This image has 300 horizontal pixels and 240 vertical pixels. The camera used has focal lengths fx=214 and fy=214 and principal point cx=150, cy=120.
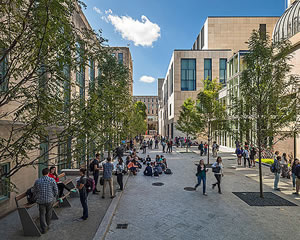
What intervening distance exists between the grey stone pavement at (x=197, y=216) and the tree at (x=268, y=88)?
204 centimetres

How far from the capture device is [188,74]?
47.7m

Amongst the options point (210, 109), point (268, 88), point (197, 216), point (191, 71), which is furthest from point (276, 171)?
point (191, 71)

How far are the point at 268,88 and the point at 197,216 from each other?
6479 mm

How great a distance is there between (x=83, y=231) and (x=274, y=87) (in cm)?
956

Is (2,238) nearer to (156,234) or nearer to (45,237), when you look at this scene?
(45,237)

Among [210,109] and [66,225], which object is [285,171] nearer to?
[210,109]

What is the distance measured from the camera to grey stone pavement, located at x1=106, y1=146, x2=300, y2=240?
6477 mm

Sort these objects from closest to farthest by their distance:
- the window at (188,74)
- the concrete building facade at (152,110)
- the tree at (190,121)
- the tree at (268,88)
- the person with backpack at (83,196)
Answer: the person with backpack at (83,196) < the tree at (268,88) < the tree at (190,121) < the window at (188,74) < the concrete building facade at (152,110)

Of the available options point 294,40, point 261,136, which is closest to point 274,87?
point 261,136

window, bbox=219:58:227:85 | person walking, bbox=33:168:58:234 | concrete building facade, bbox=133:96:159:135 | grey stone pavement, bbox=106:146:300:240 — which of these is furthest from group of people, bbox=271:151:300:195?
concrete building facade, bbox=133:96:159:135

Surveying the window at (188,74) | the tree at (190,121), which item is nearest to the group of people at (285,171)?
the tree at (190,121)

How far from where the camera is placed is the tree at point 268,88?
31.4ft

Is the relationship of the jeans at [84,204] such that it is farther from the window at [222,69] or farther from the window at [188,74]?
the window at [222,69]

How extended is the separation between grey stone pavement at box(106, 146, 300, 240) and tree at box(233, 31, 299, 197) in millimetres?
2040
